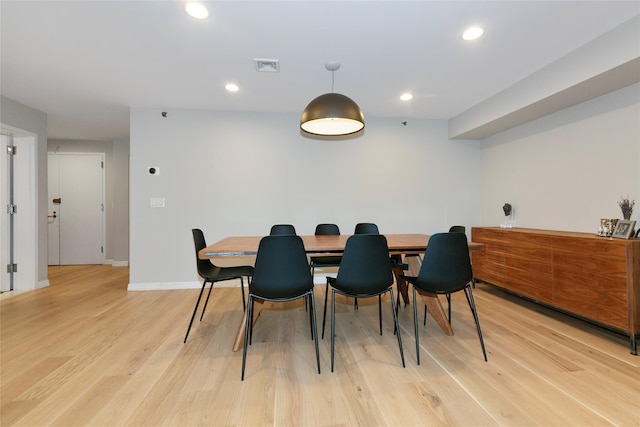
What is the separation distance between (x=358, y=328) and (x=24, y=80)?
4381 mm

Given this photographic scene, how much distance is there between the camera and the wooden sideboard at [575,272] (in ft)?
6.91

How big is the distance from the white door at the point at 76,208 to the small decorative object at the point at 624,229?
7.69 meters

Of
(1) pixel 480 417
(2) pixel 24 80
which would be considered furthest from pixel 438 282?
(2) pixel 24 80

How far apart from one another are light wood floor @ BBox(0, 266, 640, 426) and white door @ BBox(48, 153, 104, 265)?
9.97 ft

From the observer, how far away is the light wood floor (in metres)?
1.43

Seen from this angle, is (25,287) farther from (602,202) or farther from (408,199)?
(602,202)

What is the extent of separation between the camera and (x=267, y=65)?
2697mm

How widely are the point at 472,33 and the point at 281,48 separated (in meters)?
1.59

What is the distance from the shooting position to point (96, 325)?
2576 mm

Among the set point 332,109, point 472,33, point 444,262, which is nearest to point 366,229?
point 444,262

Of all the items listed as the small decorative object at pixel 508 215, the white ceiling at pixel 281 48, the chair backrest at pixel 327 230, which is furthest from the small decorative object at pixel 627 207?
the chair backrest at pixel 327 230

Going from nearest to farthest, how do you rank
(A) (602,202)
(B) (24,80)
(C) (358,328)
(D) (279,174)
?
1. (C) (358,328)
2. (A) (602,202)
3. (B) (24,80)
4. (D) (279,174)

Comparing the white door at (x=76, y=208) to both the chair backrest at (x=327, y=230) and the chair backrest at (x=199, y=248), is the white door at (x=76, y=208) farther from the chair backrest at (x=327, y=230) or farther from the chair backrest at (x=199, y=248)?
the chair backrest at (x=327, y=230)

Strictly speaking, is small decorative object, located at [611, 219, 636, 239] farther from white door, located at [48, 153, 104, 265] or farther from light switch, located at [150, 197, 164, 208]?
white door, located at [48, 153, 104, 265]
